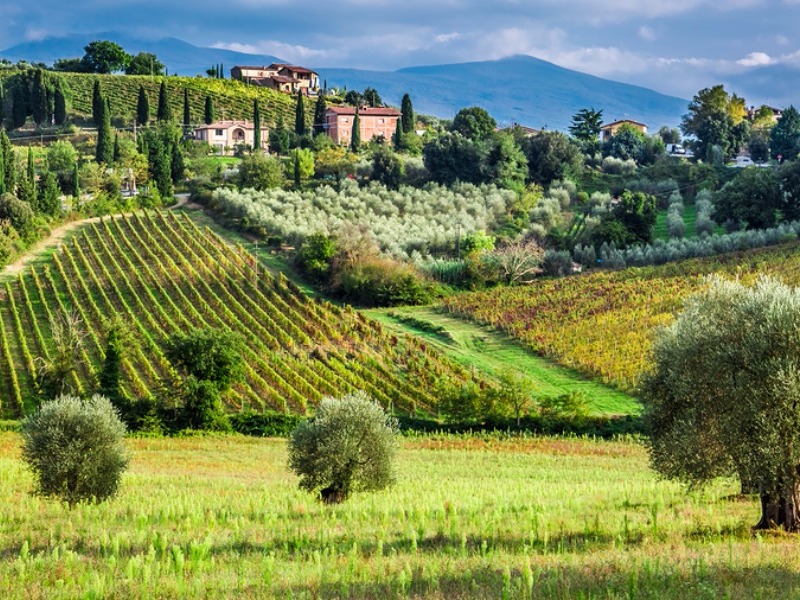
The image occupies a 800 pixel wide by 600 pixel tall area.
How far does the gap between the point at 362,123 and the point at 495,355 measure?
77932 mm

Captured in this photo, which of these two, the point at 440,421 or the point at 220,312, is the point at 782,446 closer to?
the point at 440,421

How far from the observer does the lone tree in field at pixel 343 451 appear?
84.9 ft

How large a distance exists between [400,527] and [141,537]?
5.47 meters

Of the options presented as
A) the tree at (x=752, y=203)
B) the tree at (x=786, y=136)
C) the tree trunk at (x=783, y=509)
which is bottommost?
the tree trunk at (x=783, y=509)

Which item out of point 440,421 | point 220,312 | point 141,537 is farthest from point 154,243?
point 141,537

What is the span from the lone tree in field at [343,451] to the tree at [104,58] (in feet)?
438

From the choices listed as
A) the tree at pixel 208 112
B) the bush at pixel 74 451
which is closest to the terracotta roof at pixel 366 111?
the tree at pixel 208 112

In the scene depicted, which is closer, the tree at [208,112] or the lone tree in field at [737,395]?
the lone tree in field at [737,395]

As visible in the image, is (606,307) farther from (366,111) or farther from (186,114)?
(366,111)

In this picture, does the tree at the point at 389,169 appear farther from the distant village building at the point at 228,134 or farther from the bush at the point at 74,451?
the bush at the point at 74,451

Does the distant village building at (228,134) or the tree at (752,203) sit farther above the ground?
the distant village building at (228,134)

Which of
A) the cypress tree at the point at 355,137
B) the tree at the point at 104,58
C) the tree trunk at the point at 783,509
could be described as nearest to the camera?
the tree trunk at the point at 783,509

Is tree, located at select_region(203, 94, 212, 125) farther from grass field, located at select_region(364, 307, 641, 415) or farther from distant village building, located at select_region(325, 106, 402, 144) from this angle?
grass field, located at select_region(364, 307, 641, 415)

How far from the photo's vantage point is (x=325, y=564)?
1773 cm
